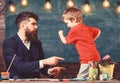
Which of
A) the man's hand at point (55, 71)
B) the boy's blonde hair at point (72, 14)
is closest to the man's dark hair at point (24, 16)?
the boy's blonde hair at point (72, 14)

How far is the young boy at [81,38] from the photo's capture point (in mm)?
6492

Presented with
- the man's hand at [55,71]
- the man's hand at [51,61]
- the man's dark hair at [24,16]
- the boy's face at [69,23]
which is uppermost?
the man's dark hair at [24,16]

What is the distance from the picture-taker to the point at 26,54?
659 centimetres

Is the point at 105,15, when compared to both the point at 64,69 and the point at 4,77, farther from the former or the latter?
the point at 4,77

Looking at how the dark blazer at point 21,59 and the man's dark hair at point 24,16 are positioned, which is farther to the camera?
the man's dark hair at point 24,16

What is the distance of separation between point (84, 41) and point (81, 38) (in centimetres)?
9

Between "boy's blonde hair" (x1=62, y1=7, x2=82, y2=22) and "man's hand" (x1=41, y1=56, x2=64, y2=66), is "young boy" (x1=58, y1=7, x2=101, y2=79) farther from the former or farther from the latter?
"man's hand" (x1=41, y1=56, x2=64, y2=66)

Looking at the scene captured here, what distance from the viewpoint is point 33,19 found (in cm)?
675

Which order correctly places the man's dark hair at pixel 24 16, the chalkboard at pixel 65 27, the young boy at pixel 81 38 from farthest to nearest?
the man's dark hair at pixel 24 16 → the chalkboard at pixel 65 27 → the young boy at pixel 81 38

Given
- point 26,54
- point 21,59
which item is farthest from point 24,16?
point 21,59

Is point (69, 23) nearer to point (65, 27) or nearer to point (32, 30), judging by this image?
point (65, 27)

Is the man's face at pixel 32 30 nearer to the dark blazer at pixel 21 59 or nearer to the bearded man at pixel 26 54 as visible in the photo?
the bearded man at pixel 26 54

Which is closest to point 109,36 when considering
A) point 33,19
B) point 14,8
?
point 33,19

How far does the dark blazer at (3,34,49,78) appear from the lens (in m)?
6.50
